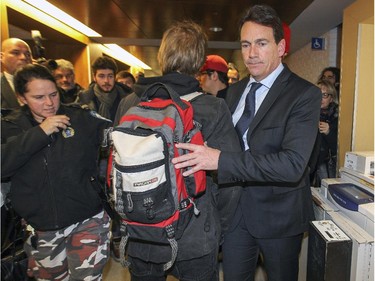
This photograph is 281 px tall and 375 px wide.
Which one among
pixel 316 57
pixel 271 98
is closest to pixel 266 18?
pixel 271 98

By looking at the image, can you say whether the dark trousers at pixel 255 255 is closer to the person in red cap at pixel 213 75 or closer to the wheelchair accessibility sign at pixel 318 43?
the person in red cap at pixel 213 75

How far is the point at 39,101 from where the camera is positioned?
1.52 meters

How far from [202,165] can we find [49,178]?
2.92ft

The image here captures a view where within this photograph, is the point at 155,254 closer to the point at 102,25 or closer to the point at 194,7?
the point at 194,7

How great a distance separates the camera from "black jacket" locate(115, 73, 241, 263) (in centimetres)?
105

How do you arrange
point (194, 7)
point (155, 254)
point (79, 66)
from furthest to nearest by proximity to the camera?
point (79, 66), point (194, 7), point (155, 254)

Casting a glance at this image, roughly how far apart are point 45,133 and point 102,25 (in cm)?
433

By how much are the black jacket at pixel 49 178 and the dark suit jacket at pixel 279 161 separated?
812 millimetres

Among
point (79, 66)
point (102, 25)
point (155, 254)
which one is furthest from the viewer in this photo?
point (79, 66)

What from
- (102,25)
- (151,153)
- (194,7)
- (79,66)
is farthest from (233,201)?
(79,66)

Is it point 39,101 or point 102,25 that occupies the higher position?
point 102,25

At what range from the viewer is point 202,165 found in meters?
0.99

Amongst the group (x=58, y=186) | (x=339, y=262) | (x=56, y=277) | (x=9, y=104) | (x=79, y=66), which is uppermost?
(x=79, y=66)

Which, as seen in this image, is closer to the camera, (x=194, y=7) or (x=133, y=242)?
(x=133, y=242)
